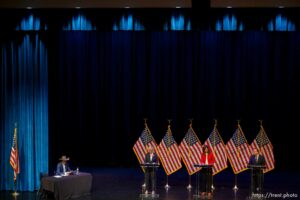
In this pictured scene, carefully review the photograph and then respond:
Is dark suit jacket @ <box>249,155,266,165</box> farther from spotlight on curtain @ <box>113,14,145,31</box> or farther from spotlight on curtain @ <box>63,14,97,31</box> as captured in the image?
spotlight on curtain @ <box>63,14,97,31</box>

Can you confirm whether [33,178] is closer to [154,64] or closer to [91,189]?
[91,189]

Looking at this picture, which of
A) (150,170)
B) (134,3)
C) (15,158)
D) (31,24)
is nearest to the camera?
(150,170)

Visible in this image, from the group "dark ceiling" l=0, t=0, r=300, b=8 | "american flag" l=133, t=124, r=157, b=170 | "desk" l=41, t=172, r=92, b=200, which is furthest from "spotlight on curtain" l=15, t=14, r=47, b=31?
"desk" l=41, t=172, r=92, b=200

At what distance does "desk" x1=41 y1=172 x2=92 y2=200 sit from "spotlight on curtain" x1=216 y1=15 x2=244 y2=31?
677 cm

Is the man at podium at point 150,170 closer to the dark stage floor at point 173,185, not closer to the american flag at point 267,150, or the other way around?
the dark stage floor at point 173,185

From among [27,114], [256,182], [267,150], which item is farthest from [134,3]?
[256,182]

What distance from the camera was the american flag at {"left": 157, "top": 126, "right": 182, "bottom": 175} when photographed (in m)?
16.8

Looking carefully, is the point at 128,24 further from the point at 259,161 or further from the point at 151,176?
the point at 259,161

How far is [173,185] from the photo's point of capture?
54.4 feet

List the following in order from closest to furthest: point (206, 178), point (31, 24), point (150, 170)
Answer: point (206, 178)
point (150, 170)
point (31, 24)

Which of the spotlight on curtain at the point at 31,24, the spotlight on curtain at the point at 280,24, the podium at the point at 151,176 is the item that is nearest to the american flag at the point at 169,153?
the podium at the point at 151,176

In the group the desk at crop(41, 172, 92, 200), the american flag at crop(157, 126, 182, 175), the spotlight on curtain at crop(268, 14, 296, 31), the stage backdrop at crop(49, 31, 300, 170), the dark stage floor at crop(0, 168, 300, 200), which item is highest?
the spotlight on curtain at crop(268, 14, 296, 31)

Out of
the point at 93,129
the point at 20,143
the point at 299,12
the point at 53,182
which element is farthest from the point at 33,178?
the point at 299,12

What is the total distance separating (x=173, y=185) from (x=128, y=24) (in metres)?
Result: 5.68
